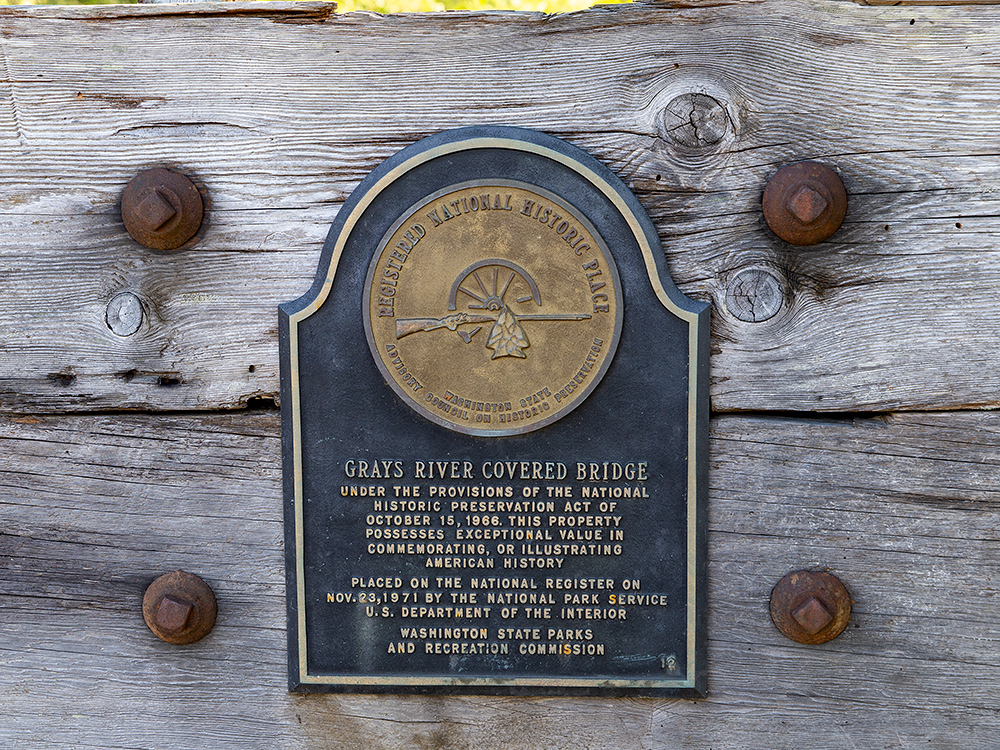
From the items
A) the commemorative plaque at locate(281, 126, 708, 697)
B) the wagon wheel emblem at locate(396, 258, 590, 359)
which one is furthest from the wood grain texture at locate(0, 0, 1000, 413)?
the wagon wheel emblem at locate(396, 258, 590, 359)

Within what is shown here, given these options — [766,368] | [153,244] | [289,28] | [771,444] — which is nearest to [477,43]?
[289,28]

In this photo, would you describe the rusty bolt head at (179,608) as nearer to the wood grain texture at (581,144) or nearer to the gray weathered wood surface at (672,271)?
the gray weathered wood surface at (672,271)

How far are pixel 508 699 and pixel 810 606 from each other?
3.10ft

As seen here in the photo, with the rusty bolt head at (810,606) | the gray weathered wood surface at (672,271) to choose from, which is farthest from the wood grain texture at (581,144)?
the rusty bolt head at (810,606)

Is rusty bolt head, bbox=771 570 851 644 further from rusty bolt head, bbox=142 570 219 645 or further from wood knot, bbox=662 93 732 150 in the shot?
rusty bolt head, bbox=142 570 219 645

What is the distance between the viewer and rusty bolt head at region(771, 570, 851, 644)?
2.13 metres

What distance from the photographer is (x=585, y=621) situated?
2.19 m

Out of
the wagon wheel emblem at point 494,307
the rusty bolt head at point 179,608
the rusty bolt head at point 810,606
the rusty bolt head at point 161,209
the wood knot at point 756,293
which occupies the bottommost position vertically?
the rusty bolt head at point 179,608

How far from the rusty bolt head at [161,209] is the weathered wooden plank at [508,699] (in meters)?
0.55

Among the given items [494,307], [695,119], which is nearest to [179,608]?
[494,307]

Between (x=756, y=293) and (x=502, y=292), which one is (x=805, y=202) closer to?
(x=756, y=293)

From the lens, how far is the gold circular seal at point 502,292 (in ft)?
6.98

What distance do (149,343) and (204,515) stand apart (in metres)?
0.56

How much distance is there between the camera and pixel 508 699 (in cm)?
227
